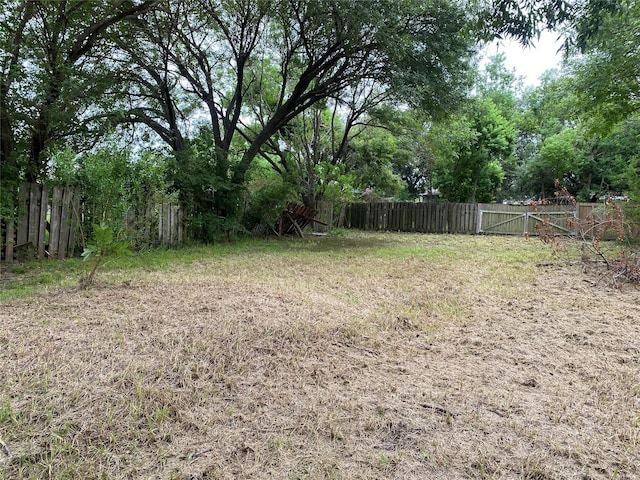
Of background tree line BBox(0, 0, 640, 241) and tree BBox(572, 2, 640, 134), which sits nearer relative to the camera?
background tree line BBox(0, 0, 640, 241)

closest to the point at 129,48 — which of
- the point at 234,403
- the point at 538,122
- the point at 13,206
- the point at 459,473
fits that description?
the point at 13,206

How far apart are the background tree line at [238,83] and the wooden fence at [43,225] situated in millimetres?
271

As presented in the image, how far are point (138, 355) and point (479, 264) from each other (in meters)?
5.95

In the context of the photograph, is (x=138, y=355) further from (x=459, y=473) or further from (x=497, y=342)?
(x=497, y=342)

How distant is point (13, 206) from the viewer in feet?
17.7

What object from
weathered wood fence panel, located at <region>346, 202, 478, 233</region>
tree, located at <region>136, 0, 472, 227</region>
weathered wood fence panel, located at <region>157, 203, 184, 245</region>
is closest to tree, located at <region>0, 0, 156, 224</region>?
weathered wood fence panel, located at <region>157, 203, 184, 245</region>

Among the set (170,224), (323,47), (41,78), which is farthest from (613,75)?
(41,78)

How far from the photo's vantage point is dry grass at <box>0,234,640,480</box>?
1.48 m

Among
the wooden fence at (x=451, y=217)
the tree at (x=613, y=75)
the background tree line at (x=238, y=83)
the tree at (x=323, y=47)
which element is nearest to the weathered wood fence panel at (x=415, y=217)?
the wooden fence at (x=451, y=217)

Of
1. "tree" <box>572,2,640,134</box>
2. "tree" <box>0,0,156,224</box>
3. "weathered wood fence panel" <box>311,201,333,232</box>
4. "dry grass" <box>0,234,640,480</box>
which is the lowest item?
"dry grass" <box>0,234,640,480</box>

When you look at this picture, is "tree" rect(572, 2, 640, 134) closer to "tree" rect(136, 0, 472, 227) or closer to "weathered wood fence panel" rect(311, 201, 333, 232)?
"tree" rect(136, 0, 472, 227)

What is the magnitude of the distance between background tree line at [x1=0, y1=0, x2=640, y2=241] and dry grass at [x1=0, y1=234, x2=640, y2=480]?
256cm

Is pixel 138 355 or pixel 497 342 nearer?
pixel 138 355

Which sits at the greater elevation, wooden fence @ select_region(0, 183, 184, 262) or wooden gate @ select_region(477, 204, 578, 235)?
wooden gate @ select_region(477, 204, 578, 235)
